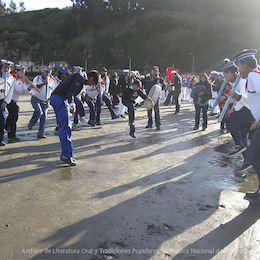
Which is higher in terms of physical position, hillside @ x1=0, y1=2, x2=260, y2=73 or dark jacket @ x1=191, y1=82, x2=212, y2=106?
hillside @ x1=0, y1=2, x2=260, y2=73

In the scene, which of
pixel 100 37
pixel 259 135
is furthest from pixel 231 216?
pixel 100 37

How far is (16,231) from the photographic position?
320 centimetres

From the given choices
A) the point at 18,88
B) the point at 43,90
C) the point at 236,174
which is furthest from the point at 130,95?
the point at 236,174

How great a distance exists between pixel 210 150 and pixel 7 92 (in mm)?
5085

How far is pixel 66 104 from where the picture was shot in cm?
564

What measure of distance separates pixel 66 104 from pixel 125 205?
2.55 meters

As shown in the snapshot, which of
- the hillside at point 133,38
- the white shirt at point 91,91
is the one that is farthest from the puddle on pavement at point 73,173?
the hillside at point 133,38

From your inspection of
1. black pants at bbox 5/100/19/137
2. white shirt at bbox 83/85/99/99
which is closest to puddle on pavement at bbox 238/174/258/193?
black pants at bbox 5/100/19/137

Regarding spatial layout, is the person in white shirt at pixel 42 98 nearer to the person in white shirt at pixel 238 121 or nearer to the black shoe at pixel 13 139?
the black shoe at pixel 13 139

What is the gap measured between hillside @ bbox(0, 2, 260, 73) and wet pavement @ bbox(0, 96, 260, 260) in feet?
254

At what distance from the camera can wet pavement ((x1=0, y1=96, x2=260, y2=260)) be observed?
2.97 meters

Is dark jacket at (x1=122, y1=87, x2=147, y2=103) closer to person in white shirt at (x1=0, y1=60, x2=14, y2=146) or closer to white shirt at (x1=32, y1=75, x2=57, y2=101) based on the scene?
white shirt at (x1=32, y1=75, x2=57, y2=101)

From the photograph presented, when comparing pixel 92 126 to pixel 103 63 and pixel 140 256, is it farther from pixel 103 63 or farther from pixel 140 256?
pixel 103 63

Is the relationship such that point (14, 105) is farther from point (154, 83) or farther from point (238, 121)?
point (238, 121)
